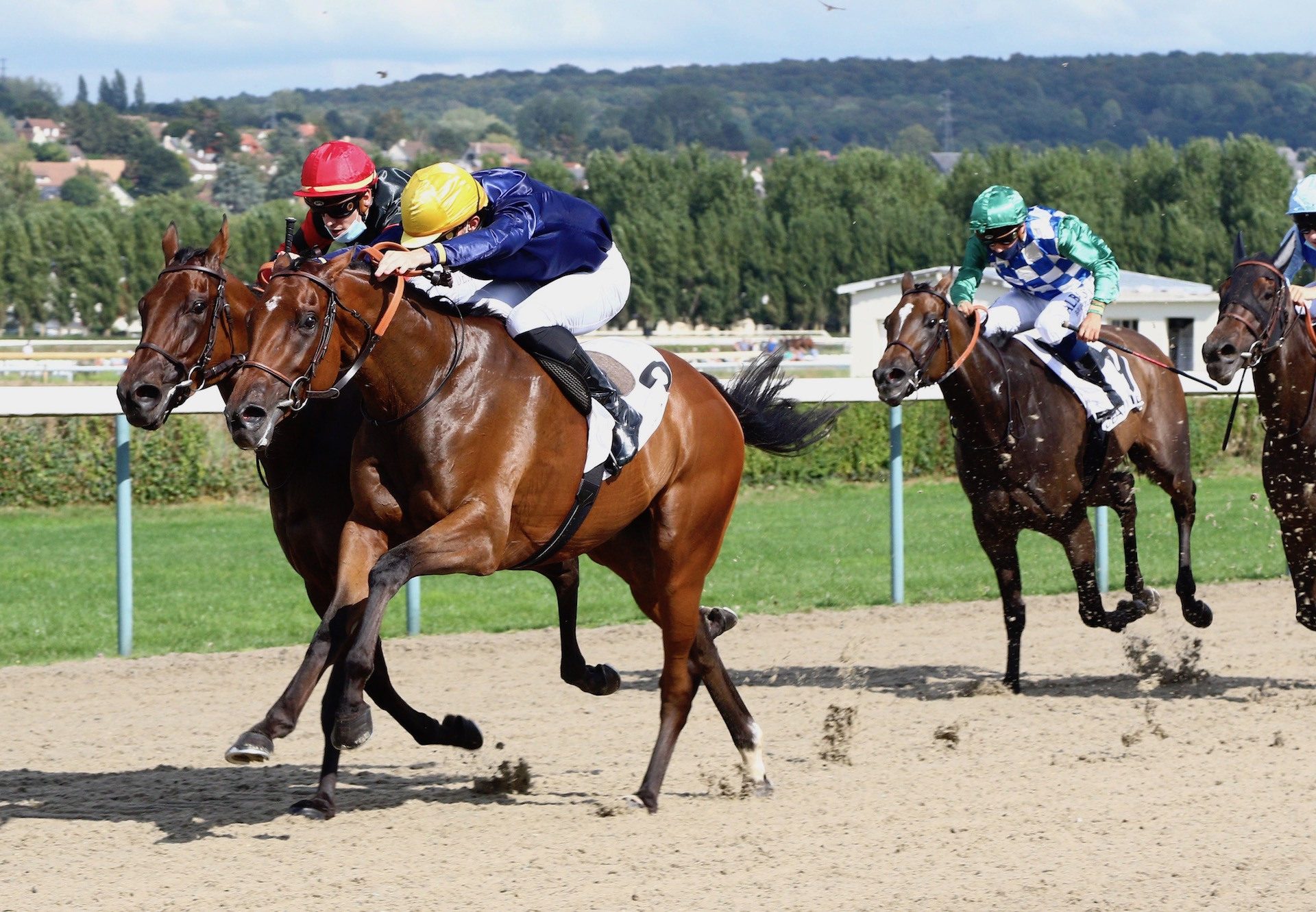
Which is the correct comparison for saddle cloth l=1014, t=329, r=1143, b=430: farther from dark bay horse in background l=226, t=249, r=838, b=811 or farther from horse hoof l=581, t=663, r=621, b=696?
horse hoof l=581, t=663, r=621, b=696

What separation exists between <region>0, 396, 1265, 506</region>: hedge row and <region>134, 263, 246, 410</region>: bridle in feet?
28.5

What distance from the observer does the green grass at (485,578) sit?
28.0ft

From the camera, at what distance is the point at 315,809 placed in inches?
180

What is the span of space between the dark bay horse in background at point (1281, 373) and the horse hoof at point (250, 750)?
3700mm

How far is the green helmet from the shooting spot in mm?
6457

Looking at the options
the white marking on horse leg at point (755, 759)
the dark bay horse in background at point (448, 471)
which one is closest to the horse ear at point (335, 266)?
the dark bay horse in background at point (448, 471)

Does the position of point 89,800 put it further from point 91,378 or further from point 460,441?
point 91,378

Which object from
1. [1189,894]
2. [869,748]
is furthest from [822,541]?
[1189,894]

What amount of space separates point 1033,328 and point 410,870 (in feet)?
12.6

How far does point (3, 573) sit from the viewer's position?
1030 cm

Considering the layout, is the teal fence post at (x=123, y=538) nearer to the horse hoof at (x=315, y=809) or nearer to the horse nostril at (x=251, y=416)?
the horse hoof at (x=315, y=809)

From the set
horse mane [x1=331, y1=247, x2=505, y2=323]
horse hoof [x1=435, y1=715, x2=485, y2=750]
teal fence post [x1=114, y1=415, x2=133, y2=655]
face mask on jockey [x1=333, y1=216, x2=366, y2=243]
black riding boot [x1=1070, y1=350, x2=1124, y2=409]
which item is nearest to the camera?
horse mane [x1=331, y1=247, x2=505, y2=323]

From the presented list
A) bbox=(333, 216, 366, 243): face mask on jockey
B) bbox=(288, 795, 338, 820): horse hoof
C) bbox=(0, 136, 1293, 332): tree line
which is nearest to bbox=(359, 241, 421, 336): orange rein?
bbox=(333, 216, 366, 243): face mask on jockey

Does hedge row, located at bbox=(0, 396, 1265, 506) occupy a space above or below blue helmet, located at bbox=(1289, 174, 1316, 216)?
below
